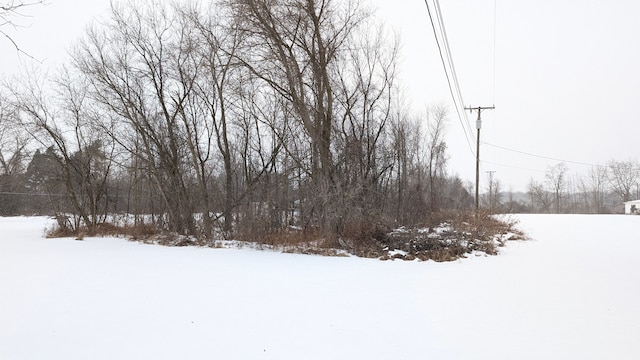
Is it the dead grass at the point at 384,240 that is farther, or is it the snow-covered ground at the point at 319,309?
the dead grass at the point at 384,240

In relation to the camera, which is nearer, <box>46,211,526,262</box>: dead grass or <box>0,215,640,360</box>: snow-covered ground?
<box>0,215,640,360</box>: snow-covered ground

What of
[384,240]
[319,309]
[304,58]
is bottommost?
[319,309]

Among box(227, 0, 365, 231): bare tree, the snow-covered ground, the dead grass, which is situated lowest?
the snow-covered ground

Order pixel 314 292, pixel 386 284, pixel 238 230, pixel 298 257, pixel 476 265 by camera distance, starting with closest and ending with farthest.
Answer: pixel 314 292 < pixel 386 284 < pixel 476 265 < pixel 298 257 < pixel 238 230

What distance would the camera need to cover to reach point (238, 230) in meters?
12.6

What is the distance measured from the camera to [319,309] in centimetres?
482

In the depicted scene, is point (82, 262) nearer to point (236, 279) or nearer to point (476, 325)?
point (236, 279)

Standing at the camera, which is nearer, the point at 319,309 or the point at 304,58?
the point at 319,309

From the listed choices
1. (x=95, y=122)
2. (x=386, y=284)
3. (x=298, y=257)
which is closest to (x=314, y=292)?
(x=386, y=284)

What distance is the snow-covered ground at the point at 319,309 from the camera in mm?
3484

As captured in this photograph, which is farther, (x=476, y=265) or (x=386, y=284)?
(x=476, y=265)

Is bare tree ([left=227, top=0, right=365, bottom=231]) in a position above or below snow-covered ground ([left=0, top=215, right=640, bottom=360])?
above

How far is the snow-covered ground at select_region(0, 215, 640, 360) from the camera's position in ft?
11.4

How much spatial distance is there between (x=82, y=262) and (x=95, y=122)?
9.39 metres
